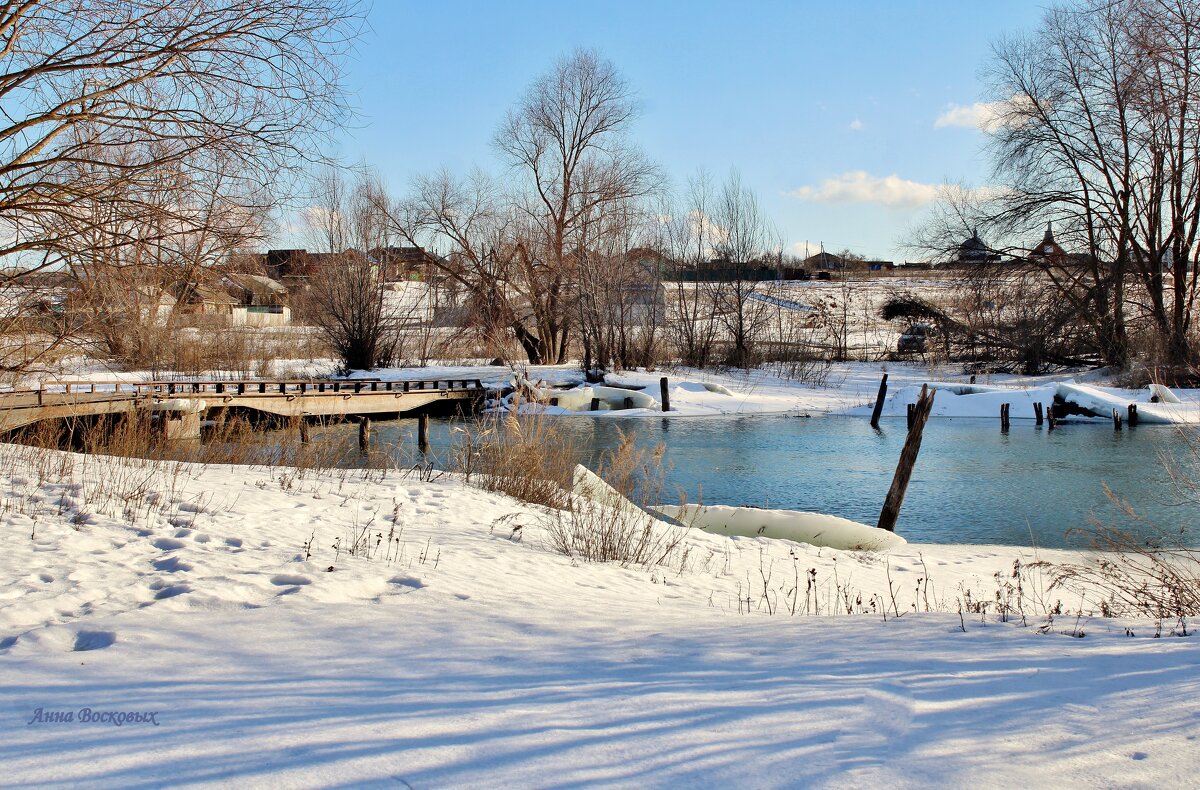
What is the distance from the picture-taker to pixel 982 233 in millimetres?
36719

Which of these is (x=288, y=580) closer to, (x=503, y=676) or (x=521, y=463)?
(x=503, y=676)

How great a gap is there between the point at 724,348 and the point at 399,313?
15.9 metres

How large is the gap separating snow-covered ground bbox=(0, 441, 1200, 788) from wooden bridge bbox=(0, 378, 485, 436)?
8762 mm

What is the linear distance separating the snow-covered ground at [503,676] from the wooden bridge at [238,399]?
8.76 m

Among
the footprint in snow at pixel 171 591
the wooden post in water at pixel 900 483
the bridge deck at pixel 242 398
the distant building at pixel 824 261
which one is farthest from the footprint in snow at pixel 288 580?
the distant building at pixel 824 261

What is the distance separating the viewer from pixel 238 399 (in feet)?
78.6

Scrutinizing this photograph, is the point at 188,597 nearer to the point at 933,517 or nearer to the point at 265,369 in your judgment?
the point at 933,517

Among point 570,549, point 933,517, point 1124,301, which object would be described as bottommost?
point 933,517

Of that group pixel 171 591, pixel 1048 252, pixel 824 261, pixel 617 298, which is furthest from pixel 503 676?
pixel 824 261

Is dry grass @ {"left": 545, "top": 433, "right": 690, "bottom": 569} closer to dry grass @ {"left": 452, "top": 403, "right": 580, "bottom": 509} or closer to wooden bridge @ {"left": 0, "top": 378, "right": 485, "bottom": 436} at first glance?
dry grass @ {"left": 452, "top": 403, "right": 580, "bottom": 509}

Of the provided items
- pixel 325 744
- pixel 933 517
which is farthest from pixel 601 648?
pixel 933 517

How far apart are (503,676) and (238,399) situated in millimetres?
22277

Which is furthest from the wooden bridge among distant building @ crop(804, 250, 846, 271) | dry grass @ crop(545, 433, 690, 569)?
distant building @ crop(804, 250, 846, 271)

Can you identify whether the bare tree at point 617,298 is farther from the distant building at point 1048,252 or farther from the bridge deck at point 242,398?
the distant building at point 1048,252
